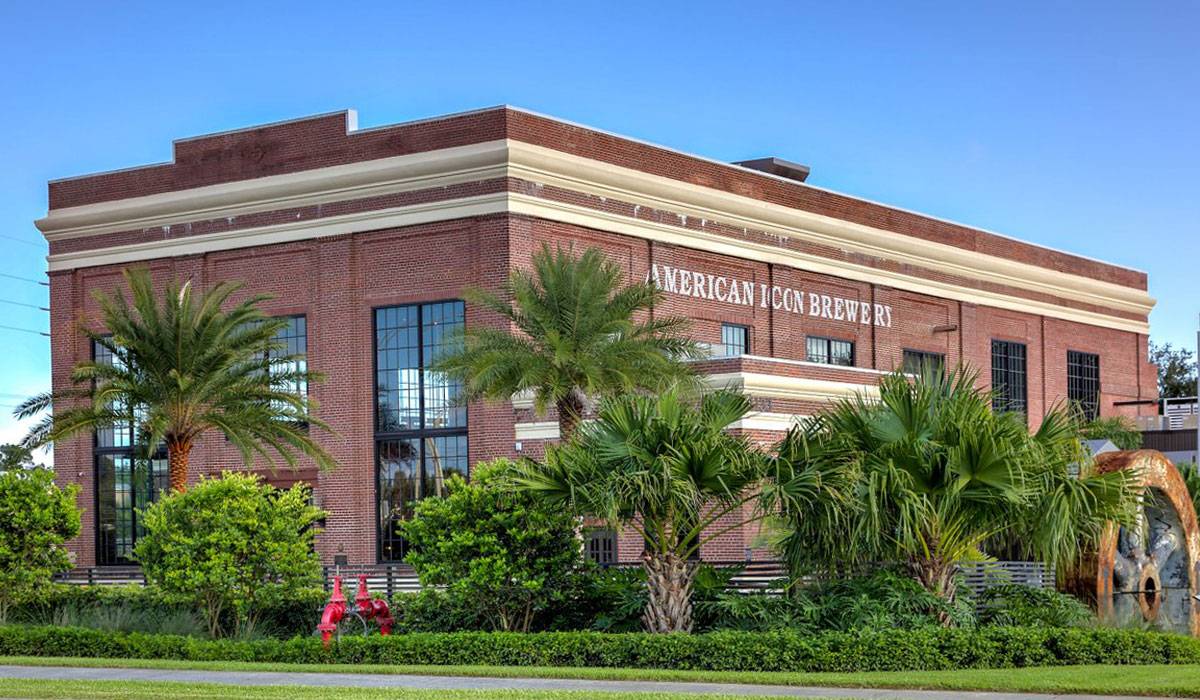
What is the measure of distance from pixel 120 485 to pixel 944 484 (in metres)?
34.1

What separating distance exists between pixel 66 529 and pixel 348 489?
12845 mm

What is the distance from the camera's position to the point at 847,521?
24125 millimetres

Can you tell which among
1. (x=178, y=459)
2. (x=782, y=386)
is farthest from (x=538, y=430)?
(x=178, y=459)

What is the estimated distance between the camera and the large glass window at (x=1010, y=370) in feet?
213

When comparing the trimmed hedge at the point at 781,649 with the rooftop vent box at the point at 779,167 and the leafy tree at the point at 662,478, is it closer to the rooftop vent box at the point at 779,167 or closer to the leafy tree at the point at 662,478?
the leafy tree at the point at 662,478

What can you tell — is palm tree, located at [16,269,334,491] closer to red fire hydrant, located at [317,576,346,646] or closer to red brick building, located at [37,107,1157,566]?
red brick building, located at [37,107,1157,566]

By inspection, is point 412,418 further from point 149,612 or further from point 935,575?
point 935,575

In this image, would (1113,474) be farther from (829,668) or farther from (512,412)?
(512,412)

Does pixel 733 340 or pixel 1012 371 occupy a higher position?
pixel 733 340

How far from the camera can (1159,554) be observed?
33.3 meters

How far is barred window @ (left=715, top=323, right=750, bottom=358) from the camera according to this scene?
168 ft

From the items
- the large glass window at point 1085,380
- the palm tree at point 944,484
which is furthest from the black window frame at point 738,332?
the palm tree at point 944,484

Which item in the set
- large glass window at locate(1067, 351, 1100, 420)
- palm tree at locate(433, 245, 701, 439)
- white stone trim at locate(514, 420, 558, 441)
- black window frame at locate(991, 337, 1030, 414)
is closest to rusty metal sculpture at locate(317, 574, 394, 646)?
palm tree at locate(433, 245, 701, 439)

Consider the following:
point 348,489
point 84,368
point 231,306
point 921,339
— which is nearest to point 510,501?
point 84,368
